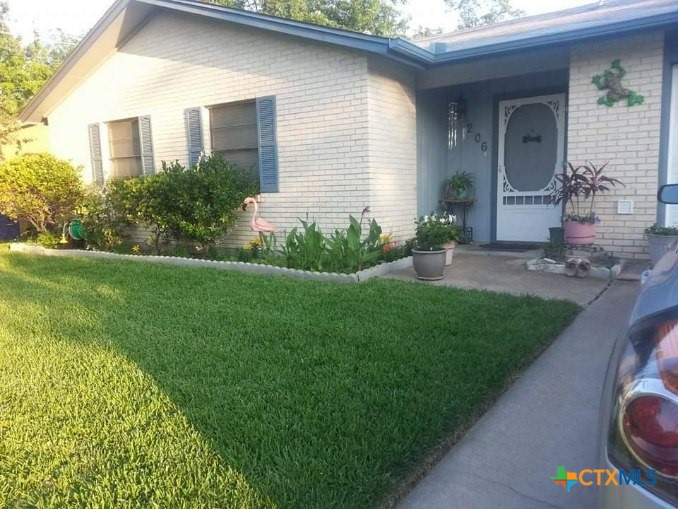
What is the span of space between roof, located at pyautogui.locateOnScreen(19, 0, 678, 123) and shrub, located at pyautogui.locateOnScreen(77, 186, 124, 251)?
273 cm

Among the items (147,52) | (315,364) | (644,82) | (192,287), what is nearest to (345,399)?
(315,364)

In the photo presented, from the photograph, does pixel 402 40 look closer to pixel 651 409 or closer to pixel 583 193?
pixel 583 193

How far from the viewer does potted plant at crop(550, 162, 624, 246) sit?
6055mm

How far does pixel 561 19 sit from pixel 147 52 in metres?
7.25

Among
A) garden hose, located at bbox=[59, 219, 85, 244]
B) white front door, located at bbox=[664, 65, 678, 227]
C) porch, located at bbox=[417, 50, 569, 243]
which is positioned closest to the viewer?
white front door, located at bbox=[664, 65, 678, 227]

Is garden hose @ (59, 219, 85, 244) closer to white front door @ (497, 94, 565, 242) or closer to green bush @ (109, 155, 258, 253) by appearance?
green bush @ (109, 155, 258, 253)

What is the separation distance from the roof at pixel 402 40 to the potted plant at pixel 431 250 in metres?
2.31

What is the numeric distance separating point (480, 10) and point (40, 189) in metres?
30.4

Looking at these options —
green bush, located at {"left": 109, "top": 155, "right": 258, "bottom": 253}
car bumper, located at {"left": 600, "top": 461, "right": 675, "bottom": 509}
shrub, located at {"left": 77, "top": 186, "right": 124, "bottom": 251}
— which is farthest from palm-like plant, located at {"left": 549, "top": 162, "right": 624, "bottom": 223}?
shrub, located at {"left": 77, "top": 186, "right": 124, "bottom": 251}

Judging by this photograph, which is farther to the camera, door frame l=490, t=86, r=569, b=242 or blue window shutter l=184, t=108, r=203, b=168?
blue window shutter l=184, t=108, r=203, b=168

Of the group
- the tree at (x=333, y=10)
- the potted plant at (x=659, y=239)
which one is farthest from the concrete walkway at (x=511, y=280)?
the tree at (x=333, y=10)

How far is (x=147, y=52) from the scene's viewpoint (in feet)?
30.7

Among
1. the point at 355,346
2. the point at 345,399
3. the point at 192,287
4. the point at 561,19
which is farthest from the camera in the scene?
the point at 561,19

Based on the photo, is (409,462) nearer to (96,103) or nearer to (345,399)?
(345,399)
